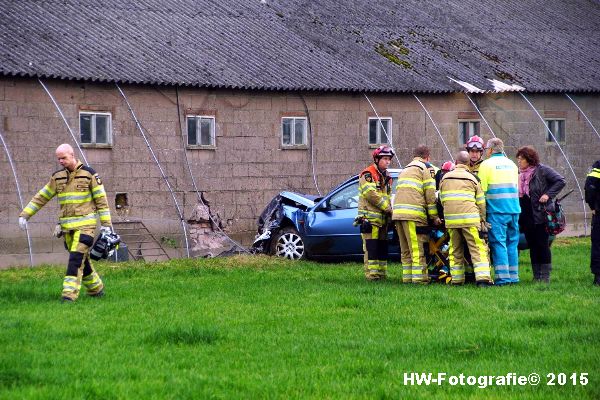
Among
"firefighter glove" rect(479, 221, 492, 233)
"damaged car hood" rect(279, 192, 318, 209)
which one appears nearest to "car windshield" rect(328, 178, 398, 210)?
"damaged car hood" rect(279, 192, 318, 209)

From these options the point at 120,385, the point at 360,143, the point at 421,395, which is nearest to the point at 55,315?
the point at 120,385

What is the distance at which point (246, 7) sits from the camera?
27.4 metres

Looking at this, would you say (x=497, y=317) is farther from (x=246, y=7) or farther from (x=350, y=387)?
(x=246, y=7)

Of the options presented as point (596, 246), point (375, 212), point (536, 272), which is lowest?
point (536, 272)

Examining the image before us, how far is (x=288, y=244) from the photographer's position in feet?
68.5

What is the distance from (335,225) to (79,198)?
6.91 meters

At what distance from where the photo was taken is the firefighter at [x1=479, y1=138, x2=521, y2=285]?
1485 cm

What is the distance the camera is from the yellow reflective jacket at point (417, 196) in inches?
597

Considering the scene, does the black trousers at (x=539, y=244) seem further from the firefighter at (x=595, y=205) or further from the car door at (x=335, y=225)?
the car door at (x=335, y=225)

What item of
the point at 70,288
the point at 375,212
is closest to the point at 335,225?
the point at 375,212

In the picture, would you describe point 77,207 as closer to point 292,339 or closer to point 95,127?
point 292,339

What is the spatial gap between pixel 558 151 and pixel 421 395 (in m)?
22.5

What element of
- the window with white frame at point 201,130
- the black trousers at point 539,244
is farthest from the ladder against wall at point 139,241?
the black trousers at point 539,244

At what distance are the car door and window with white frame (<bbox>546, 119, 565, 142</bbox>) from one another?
1114 centimetres
